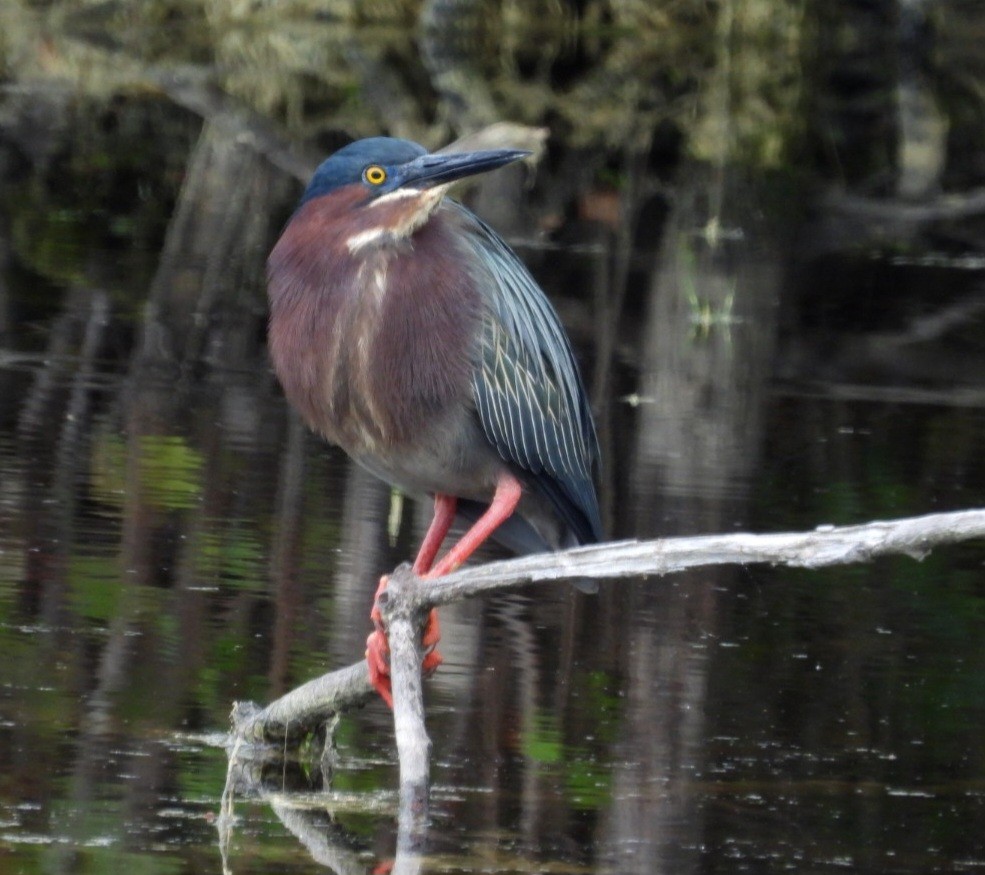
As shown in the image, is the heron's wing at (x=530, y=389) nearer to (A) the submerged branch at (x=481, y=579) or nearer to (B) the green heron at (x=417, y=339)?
(B) the green heron at (x=417, y=339)

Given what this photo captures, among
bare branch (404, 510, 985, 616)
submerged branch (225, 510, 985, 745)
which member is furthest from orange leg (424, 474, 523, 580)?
bare branch (404, 510, 985, 616)

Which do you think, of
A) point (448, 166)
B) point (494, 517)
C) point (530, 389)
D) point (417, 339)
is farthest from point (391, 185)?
point (494, 517)

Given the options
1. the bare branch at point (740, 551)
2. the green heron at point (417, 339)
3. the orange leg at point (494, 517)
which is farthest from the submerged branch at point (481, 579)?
the orange leg at point (494, 517)

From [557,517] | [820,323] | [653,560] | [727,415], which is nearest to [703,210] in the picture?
[820,323]

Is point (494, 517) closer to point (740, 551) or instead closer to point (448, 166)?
point (448, 166)

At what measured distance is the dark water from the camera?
4730 millimetres

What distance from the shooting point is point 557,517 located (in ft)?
18.0

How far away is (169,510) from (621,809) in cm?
326

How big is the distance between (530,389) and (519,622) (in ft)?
5.23

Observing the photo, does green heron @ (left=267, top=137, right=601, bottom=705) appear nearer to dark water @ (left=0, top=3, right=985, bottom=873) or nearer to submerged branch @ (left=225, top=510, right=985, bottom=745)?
submerged branch @ (left=225, top=510, right=985, bottom=745)

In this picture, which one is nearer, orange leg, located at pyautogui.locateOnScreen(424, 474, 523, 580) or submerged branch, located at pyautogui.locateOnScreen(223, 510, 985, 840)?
submerged branch, located at pyautogui.locateOnScreen(223, 510, 985, 840)

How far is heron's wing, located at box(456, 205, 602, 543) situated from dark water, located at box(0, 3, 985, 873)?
68 centimetres

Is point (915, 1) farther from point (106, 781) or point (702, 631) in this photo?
point (106, 781)

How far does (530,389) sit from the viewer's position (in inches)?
208
